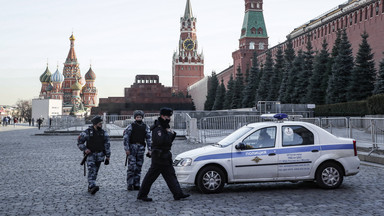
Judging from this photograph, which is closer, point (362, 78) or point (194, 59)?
point (362, 78)

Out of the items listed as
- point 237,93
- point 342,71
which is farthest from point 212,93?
point 342,71

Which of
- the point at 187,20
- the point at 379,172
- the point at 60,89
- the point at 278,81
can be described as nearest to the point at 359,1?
the point at 278,81

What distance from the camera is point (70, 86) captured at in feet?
420

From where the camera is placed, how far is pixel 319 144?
8125 millimetres

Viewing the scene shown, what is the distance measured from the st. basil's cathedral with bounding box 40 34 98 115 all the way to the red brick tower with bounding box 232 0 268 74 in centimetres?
5403

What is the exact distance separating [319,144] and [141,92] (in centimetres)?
5883

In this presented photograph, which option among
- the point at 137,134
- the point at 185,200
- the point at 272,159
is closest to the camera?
the point at 185,200

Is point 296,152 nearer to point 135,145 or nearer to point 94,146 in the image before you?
point 135,145

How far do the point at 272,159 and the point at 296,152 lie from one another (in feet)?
1.56

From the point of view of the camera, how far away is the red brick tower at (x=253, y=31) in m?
89.0

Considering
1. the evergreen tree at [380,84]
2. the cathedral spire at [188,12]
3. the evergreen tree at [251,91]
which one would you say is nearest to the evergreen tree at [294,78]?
the evergreen tree at [251,91]

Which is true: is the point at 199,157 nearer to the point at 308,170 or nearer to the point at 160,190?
the point at 160,190

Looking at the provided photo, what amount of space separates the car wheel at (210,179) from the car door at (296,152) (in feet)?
3.53

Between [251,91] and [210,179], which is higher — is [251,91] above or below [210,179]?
above
